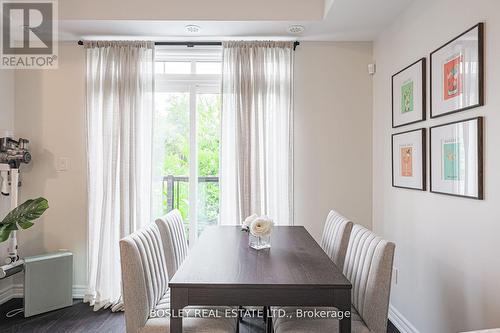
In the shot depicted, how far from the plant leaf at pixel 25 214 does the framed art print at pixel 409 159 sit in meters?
2.99

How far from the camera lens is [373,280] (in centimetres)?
156

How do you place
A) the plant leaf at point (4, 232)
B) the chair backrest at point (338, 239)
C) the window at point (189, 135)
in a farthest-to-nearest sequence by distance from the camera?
the window at point (189, 135)
the plant leaf at point (4, 232)
the chair backrest at point (338, 239)

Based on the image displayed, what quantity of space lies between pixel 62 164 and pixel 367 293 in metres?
3.01

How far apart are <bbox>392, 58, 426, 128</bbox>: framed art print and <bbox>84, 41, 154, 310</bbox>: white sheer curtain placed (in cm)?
222

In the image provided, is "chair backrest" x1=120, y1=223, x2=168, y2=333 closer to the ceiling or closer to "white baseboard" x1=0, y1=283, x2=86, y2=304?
"white baseboard" x1=0, y1=283, x2=86, y2=304

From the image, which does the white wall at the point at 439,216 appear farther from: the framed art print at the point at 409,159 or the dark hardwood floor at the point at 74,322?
the dark hardwood floor at the point at 74,322

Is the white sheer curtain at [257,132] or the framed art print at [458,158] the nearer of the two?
the framed art print at [458,158]

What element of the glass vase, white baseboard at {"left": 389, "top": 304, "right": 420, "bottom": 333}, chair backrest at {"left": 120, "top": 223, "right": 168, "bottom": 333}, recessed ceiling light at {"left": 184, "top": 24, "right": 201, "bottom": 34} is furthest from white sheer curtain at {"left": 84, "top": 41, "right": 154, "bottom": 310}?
white baseboard at {"left": 389, "top": 304, "right": 420, "bottom": 333}

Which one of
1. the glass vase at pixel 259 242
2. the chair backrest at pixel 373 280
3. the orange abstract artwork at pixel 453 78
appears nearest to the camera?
the chair backrest at pixel 373 280

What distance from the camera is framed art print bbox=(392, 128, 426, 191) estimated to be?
7.53 ft

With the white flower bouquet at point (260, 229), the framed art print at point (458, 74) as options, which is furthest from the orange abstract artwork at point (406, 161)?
the white flower bouquet at point (260, 229)

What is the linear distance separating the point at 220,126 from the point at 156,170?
31.2 inches

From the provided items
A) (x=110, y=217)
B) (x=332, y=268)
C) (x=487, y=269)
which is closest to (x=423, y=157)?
(x=487, y=269)

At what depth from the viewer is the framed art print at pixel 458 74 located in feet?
5.62
